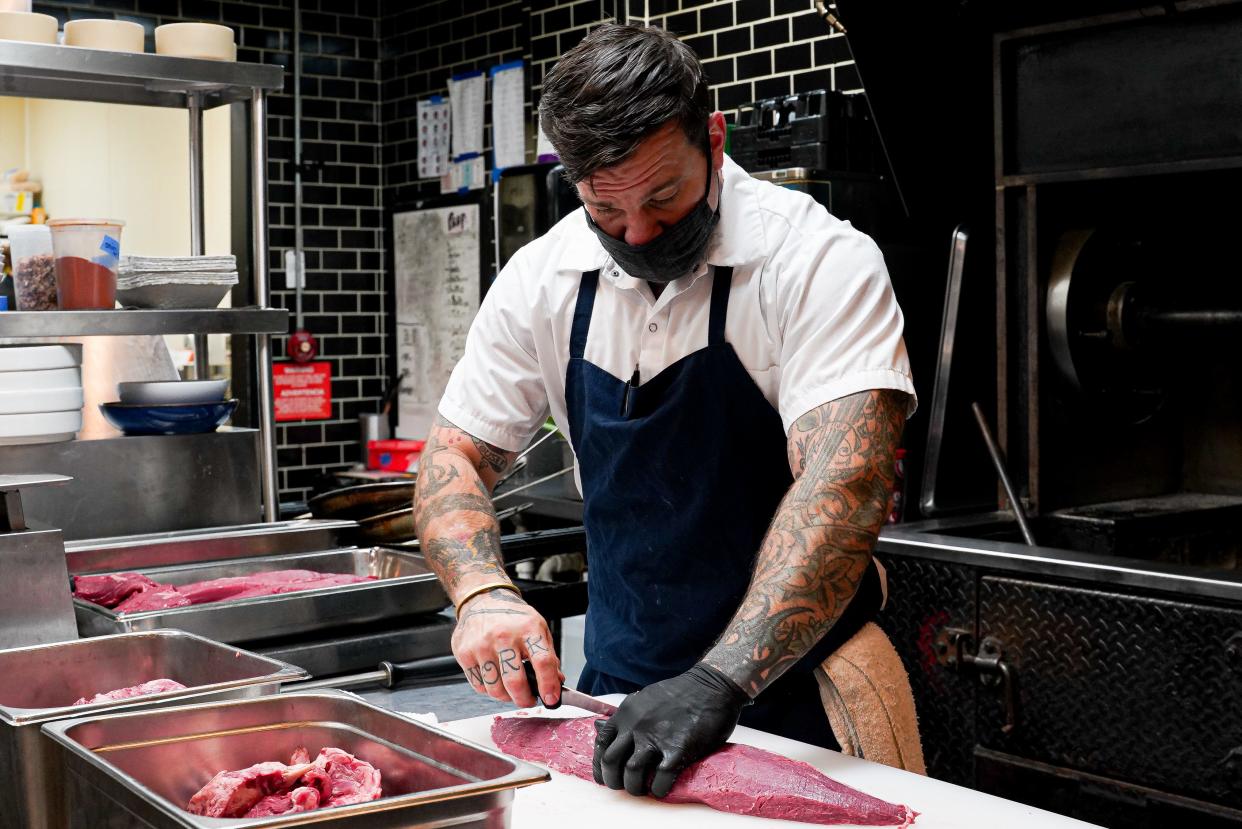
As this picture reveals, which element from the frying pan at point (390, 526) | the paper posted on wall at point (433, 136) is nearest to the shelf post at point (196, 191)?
the frying pan at point (390, 526)

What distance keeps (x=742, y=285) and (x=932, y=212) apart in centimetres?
174

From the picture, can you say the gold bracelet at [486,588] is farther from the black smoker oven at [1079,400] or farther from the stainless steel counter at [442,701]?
the black smoker oven at [1079,400]

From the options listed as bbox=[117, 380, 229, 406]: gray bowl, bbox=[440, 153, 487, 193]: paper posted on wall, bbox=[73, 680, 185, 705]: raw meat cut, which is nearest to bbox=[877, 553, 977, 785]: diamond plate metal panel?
bbox=[117, 380, 229, 406]: gray bowl

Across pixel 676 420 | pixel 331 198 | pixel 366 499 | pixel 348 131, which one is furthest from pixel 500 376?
pixel 348 131

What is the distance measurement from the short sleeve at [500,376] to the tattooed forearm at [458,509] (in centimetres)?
3

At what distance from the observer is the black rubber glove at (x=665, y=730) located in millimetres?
1768

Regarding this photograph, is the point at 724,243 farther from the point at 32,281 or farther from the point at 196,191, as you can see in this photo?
the point at 196,191

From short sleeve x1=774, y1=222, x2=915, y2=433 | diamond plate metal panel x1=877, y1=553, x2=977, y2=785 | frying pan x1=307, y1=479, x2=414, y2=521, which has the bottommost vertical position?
diamond plate metal panel x1=877, y1=553, x2=977, y2=785

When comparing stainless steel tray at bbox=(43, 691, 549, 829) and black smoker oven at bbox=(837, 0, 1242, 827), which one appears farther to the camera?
black smoker oven at bbox=(837, 0, 1242, 827)

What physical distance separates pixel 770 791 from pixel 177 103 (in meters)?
2.72

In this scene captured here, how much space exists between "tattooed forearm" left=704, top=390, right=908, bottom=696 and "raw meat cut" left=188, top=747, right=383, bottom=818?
0.54 m

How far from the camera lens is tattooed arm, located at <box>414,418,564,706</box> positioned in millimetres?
1968

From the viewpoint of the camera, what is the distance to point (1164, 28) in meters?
3.16

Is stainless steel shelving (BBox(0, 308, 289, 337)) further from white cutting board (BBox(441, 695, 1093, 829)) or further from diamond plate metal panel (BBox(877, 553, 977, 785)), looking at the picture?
white cutting board (BBox(441, 695, 1093, 829))
